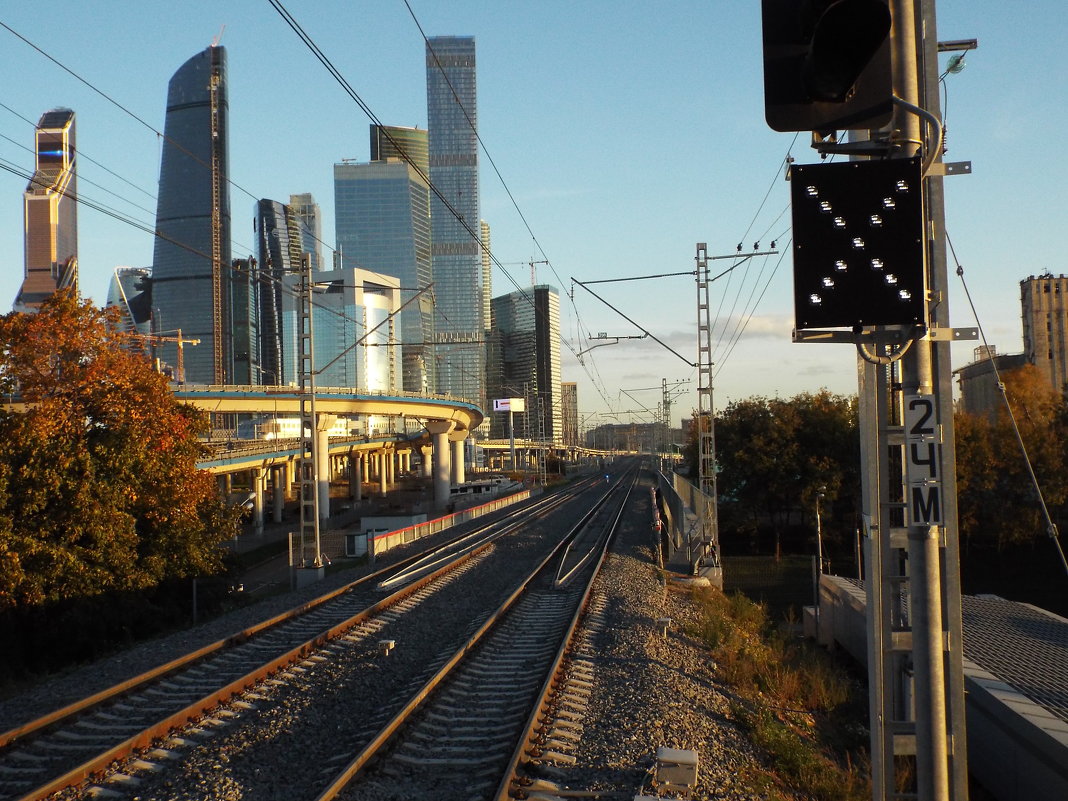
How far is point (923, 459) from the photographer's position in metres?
4.26

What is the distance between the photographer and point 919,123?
4297 millimetres

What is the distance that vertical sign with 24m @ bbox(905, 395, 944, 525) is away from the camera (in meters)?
4.19

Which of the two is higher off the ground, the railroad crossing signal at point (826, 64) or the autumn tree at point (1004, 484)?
the railroad crossing signal at point (826, 64)

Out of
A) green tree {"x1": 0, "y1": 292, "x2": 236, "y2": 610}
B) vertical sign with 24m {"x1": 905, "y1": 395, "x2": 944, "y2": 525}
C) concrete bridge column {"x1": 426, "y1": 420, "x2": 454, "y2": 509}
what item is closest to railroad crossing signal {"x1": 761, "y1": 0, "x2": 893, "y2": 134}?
vertical sign with 24m {"x1": 905, "y1": 395, "x2": 944, "y2": 525}

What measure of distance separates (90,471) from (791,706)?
15596 mm

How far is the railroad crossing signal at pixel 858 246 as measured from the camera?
404 cm

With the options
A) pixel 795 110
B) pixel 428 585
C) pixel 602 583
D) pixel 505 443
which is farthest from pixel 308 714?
pixel 505 443

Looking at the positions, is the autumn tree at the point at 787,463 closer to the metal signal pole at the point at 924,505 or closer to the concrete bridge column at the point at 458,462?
the metal signal pole at the point at 924,505

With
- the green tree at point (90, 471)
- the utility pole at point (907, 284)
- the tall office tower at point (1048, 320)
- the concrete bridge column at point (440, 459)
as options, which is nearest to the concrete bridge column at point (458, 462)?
the concrete bridge column at point (440, 459)

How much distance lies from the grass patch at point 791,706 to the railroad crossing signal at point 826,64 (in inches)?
212

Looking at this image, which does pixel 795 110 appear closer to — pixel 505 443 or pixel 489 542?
pixel 489 542

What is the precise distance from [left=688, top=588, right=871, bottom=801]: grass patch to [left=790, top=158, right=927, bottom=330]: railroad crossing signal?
4.51m

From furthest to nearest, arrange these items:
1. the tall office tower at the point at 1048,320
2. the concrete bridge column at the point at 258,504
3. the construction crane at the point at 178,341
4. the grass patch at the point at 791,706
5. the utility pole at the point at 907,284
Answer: the tall office tower at the point at 1048,320 → the concrete bridge column at the point at 258,504 → the construction crane at the point at 178,341 → the grass patch at the point at 791,706 → the utility pole at the point at 907,284

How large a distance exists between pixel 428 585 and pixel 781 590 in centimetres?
1444
